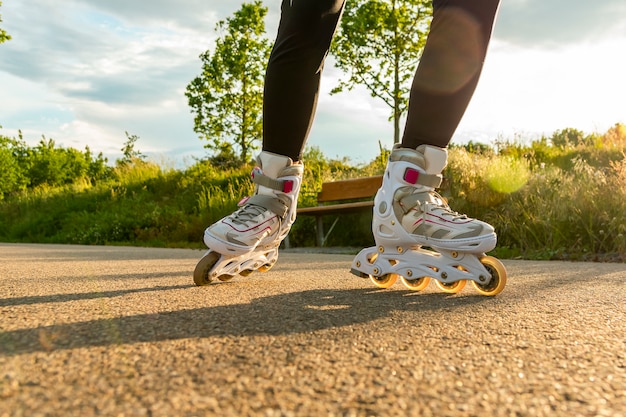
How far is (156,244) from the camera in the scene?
29.3 feet

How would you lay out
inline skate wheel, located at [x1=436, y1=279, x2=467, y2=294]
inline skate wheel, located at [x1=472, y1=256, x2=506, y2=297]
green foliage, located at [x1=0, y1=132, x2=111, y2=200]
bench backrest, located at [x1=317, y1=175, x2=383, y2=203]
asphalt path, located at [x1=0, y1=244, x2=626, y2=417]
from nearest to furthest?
1. asphalt path, located at [x1=0, y1=244, x2=626, y2=417]
2. inline skate wheel, located at [x1=472, y1=256, x2=506, y2=297]
3. inline skate wheel, located at [x1=436, y1=279, x2=467, y2=294]
4. bench backrest, located at [x1=317, y1=175, x2=383, y2=203]
5. green foliage, located at [x1=0, y1=132, x2=111, y2=200]

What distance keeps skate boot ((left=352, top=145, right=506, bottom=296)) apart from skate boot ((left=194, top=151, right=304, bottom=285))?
1.16ft

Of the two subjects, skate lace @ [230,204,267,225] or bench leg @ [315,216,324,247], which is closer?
skate lace @ [230,204,267,225]

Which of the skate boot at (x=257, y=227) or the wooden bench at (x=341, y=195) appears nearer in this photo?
the skate boot at (x=257, y=227)

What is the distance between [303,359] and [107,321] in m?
0.55

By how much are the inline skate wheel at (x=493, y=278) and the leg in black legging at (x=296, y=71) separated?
848 millimetres

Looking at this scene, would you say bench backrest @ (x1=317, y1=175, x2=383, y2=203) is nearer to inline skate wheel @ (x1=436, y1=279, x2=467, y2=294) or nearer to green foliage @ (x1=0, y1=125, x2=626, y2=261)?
green foliage @ (x1=0, y1=125, x2=626, y2=261)

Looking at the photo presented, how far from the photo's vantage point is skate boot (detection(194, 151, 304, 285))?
2.06 metres

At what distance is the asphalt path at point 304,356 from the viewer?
78 cm

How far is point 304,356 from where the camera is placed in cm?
101

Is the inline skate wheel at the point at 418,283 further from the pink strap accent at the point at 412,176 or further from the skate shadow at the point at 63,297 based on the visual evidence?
the skate shadow at the point at 63,297

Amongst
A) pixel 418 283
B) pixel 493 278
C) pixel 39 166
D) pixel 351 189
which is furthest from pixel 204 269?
pixel 39 166

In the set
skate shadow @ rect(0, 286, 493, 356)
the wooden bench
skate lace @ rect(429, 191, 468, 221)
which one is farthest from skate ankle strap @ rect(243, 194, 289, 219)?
the wooden bench

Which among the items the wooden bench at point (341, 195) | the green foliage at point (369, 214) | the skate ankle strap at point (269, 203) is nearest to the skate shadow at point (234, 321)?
the skate ankle strap at point (269, 203)
